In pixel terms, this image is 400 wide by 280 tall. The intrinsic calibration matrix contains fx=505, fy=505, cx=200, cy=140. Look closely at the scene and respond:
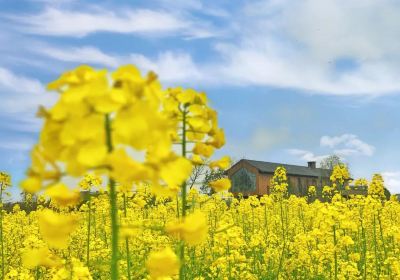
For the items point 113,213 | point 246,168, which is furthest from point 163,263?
point 246,168

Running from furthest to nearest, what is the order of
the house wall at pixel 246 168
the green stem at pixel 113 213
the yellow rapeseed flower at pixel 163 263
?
the house wall at pixel 246 168 < the yellow rapeseed flower at pixel 163 263 < the green stem at pixel 113 213

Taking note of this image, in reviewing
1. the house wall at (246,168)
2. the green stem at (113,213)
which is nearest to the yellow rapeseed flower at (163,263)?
the green stem at (113,213)

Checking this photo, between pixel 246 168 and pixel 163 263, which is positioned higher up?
pixel 246 168

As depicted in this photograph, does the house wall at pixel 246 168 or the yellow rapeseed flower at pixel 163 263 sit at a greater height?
the house wall at pixel 246 168

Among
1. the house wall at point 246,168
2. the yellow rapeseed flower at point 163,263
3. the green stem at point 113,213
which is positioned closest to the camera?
the green stem at point 113,213

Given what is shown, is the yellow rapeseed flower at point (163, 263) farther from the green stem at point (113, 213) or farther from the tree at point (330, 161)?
the tree at point (330, 161)

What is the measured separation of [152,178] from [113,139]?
174 millimetres

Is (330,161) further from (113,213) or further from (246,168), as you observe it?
(113,213)

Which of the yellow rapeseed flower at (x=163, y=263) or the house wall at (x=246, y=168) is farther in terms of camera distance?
the house wall at (x=246, y=168)

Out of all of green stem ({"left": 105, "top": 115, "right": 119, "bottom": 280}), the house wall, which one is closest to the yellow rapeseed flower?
green stem ({"left": 105, "top": 115, "right": 119, "bottom": 280})

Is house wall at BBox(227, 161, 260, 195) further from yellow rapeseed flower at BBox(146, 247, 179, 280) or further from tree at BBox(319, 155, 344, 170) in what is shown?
yellow rapeseed flower at BBox(146, 247, 179, 280)

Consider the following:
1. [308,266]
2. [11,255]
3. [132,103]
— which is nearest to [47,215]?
[132,103]

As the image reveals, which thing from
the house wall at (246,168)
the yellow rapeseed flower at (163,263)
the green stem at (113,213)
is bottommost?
the yellow rapeseed flower at (163,263)

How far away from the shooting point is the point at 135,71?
148cm
